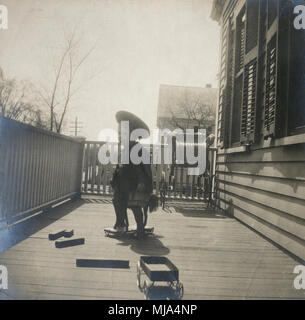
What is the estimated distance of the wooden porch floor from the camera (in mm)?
1970

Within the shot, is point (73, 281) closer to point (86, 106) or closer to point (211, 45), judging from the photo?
point (86, 106)

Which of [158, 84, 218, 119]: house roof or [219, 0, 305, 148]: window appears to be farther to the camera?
[158, 84, 218, 119]: house roof

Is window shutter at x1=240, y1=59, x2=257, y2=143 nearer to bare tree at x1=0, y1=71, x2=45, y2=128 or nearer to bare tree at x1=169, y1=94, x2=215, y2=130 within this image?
bare tree at x1=0, y1=71, x2=45, y2=128

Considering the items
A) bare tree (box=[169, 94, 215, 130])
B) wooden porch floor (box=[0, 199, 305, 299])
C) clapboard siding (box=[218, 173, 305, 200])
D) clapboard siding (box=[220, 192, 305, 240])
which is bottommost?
wooden porch floor (box=[0, 199, 305, 299])

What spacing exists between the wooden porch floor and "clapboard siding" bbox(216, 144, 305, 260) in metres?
0.16

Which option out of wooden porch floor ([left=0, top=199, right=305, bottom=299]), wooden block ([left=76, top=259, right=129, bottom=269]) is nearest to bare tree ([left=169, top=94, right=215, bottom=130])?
wooden porch floor ([left=0, top=199, right=305, bottom=299])

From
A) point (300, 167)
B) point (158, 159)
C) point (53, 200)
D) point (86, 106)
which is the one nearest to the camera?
point (300, 167)

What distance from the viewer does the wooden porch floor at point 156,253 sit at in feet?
6.46

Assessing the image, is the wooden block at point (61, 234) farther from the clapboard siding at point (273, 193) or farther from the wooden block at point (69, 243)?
the clapboard siding at point (273, 193)

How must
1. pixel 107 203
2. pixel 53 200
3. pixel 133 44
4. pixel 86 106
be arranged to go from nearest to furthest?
pixel 133 44, pixel 86 106, pixel 53 200, pixel 107 203
